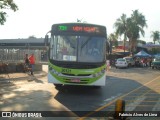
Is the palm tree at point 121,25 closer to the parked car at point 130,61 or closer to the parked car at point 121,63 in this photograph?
the parked car at point 130,61

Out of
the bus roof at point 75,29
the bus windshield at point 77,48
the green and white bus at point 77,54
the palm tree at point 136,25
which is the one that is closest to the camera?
the green and white bus at point 77,54

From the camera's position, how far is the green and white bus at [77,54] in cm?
1587

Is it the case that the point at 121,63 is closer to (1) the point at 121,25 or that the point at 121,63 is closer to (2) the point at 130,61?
(2) the point at 130,61

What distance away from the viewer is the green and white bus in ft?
52.1

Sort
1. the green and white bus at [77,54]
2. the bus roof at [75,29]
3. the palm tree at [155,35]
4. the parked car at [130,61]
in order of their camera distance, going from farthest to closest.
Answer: the palm tree at [155,35] < the parked car at [130,61] < the bus roof at [75,29] < the green and white bus at [77,54]

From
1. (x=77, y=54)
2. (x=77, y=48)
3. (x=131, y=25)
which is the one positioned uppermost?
(x=131, y=25)

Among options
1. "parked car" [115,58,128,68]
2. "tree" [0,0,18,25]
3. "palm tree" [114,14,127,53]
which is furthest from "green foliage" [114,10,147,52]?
"tree" [0,0,18,25]

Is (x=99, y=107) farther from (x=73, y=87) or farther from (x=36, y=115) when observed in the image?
(x=73, y=87)

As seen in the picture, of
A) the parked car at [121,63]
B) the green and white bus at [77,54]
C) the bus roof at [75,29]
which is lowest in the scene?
the parked car at [121,63]

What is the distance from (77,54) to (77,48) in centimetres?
31

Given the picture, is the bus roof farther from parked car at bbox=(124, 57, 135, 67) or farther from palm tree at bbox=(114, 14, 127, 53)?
palm tree at bbox=(114, 14, 127, 53)

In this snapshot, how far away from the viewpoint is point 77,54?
16.2m

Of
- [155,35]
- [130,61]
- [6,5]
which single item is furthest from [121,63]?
[155,35]

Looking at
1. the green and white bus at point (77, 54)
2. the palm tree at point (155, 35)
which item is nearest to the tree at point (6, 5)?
the green and white bus at point (77, 54)
